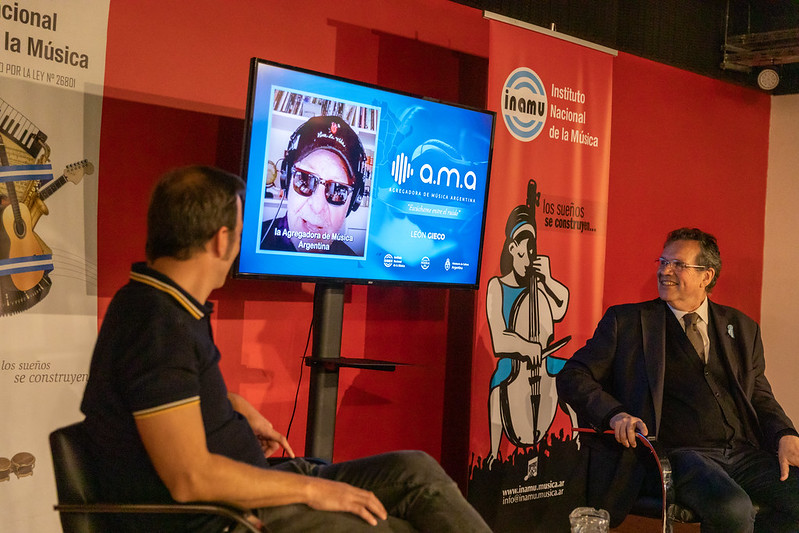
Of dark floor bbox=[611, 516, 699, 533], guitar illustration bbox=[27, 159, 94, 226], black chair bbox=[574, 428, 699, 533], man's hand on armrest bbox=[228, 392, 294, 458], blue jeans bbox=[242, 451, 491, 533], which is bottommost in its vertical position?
dark floor bbox=[611, 516, 699, 533]

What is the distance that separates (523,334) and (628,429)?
151 centimetres

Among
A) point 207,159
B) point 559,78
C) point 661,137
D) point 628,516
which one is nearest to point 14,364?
point 207,159

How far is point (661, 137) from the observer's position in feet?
20.0

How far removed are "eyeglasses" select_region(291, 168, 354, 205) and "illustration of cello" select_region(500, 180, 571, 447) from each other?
140 cm

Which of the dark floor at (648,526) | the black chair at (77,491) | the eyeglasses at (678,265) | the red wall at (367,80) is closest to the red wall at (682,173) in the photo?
the red wall at (367,80)

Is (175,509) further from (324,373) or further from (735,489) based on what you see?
(735,489)

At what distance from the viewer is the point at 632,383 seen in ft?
11.3

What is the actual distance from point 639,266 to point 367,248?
2.97m

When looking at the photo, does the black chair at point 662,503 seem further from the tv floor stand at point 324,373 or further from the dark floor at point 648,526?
the tv floor stand at point 324,373

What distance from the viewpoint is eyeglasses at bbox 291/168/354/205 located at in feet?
11.1

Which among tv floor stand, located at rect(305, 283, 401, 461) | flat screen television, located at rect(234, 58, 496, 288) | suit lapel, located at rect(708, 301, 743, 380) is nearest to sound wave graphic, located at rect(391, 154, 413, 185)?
flat screen television, located at rect(234, 58, 496, 288)

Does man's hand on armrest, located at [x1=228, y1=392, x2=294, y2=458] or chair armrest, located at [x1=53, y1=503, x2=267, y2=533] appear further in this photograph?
man's hand on armrest, located at [x1=228, y1=392, x2=294, y2=458]

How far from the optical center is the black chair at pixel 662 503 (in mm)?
2943

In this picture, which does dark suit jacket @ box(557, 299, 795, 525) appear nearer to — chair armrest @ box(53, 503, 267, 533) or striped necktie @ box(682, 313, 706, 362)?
striped necktie @ box(682, 313, 706, 362)
